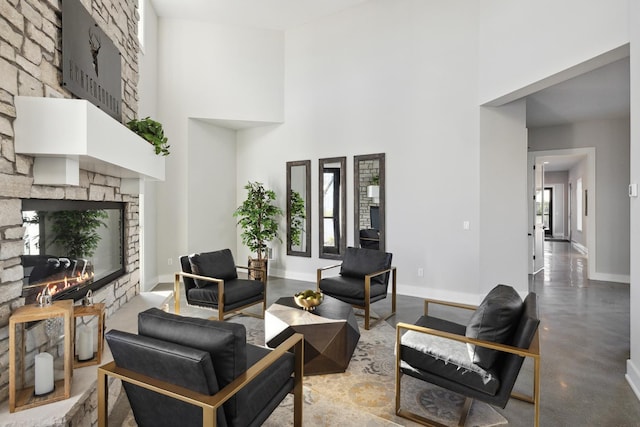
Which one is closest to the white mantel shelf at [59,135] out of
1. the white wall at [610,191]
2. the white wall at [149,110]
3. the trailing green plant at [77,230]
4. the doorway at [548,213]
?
the trailing green plant at [77,230]

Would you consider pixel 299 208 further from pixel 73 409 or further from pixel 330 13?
pixel 73 409

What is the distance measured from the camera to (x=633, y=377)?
2.60 metres

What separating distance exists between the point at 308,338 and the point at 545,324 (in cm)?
295

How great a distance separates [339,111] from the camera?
5883mm

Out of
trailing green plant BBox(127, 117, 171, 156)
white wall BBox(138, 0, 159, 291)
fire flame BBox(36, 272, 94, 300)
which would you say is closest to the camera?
fire flame BBox(36, 272, 94, 300)

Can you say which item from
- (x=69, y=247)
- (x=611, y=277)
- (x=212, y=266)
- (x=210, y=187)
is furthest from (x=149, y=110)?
(x=611, y=277)

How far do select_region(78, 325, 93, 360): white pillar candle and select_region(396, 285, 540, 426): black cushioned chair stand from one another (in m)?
2.06

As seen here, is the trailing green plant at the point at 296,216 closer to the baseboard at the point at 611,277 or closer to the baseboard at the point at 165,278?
the baseboard at the point at 165,278

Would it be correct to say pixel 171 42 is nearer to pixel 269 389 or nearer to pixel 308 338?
pixel 308 338

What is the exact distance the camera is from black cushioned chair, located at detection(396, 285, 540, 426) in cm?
194

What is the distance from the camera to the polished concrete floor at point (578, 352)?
2.28 meters

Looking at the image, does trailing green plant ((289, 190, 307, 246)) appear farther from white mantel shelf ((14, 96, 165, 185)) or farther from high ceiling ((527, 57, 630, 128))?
white mantel shelf ((14, 96, 165, 185))

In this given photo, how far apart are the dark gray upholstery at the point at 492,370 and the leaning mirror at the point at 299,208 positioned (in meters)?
4.14

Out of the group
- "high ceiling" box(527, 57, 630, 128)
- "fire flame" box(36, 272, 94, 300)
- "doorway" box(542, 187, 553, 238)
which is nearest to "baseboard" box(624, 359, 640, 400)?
"high ceiling" box(527, 57, 630, 128)
